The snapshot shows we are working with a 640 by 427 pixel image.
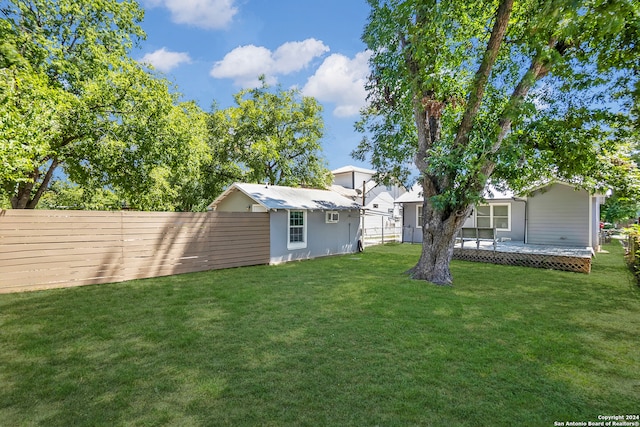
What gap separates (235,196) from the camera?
494 inches

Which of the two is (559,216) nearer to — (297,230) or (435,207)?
(435,207)

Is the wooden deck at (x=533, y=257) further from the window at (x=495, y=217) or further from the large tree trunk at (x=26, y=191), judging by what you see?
the large tree trunk at (x=26, y=191)

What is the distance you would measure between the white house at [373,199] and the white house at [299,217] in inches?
249

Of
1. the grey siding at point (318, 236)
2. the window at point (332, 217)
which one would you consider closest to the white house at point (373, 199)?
the grey siding at point (318, 236)

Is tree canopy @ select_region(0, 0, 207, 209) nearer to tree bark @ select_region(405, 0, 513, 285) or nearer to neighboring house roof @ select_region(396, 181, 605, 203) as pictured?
tree bark @ select_region(405, 0, 513, 285)

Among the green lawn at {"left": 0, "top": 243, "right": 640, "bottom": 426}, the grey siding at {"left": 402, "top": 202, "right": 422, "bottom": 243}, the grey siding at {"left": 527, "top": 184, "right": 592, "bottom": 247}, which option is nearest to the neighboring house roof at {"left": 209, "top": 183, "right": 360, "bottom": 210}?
the green lawn at {"left": 0, "top": 243, "right": 640, "bottom": 426}

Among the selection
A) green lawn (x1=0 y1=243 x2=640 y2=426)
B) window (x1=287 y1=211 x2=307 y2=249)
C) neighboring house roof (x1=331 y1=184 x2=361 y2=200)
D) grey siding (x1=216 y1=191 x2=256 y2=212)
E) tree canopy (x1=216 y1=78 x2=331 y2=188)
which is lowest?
green lawn (x1=0 y1=243 x2=640 y2=426)

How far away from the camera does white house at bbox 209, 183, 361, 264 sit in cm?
1123

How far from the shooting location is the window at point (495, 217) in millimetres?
14586

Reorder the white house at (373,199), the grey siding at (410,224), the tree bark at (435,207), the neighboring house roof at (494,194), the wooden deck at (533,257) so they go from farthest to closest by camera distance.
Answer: the white house at (373,199) < the grey siding at (410,224) < the neighboring house roof at (494,194) < the wooden deck at (533,257) < the tree bark at (435,207)

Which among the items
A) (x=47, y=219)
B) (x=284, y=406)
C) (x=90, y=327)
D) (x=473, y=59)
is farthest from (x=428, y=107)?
(x=47, y=219)

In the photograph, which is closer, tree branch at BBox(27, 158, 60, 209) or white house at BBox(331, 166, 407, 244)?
tree branch at BBox(27, 158, 60, 209)

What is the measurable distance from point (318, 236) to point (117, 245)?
277 inches

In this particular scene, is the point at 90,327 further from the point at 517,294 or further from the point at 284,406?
the point at 517,294
